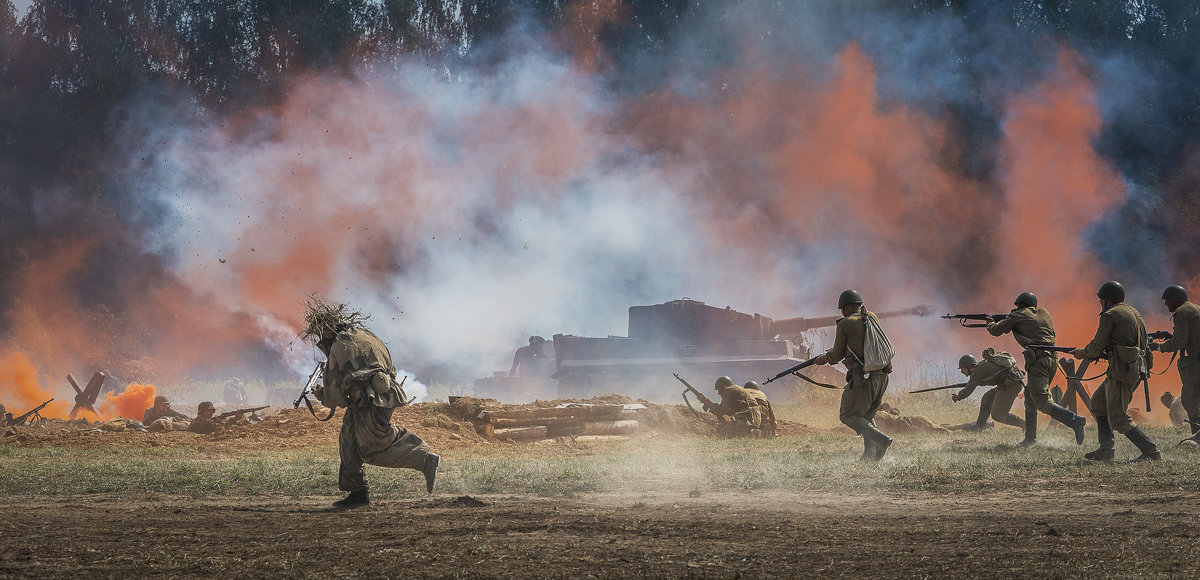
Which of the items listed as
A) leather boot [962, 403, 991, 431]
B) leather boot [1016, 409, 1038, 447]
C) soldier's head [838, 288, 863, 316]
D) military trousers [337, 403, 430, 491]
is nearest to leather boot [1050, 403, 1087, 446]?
leather boot [1016, 409, 1038, 447]

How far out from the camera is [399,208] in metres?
47.1

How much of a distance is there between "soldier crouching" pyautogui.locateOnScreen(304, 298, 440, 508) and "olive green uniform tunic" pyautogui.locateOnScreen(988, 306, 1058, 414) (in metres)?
7.86

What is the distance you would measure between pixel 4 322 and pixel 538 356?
25.9m

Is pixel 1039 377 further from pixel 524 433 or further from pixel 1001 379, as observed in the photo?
pixel 524 433

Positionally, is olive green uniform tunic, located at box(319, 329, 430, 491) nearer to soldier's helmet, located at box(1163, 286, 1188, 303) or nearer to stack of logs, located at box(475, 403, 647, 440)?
soldier's helmet, located at box(1163, 286, 1188, 303)

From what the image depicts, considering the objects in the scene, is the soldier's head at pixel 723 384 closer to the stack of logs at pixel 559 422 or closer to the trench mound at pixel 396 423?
the trench mound at pixel 396 423

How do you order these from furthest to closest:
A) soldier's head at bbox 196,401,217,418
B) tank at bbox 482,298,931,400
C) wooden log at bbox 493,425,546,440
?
tank at bbox 482,298,931,400
soldier's head at bbox 196,401,217,418
wooden log at bbox 493,425,546,440

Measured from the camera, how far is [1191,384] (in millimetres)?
12070

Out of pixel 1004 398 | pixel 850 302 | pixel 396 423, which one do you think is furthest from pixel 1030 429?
pixel 396 423

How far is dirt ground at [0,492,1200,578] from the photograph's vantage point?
556 centimetres

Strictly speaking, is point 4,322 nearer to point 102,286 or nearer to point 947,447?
point 102,286

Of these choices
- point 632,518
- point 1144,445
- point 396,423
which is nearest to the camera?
point 632,518

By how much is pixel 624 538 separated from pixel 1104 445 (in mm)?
6834

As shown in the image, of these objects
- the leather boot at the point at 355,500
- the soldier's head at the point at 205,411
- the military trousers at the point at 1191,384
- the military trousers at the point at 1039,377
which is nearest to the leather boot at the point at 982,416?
the military trousers at the point at 1039,377
